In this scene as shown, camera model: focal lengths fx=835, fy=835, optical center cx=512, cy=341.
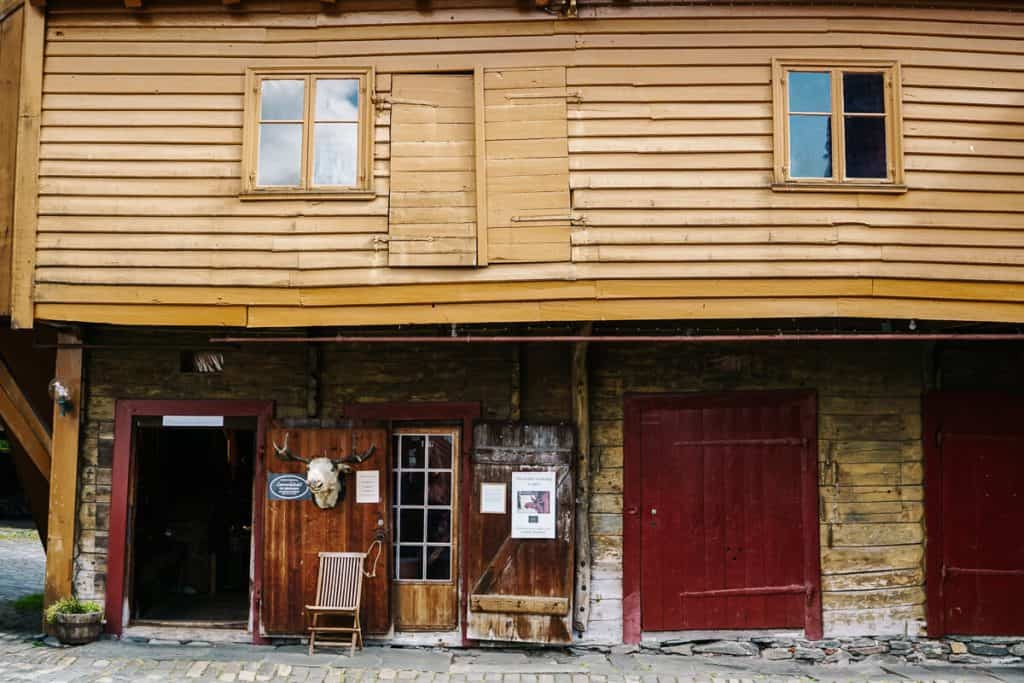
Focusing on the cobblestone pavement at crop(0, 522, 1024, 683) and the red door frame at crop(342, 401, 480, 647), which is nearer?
the cobblestone pavement at crop(0, 522, 1024, 683)

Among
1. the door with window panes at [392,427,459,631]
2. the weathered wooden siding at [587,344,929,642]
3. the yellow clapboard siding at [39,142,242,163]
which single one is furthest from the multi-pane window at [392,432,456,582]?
the yellow clapboard siding at [39,142,242,163]

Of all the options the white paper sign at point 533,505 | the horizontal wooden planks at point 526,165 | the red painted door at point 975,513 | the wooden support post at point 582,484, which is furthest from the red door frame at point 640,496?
the horizontal wooden planks at point 526,165

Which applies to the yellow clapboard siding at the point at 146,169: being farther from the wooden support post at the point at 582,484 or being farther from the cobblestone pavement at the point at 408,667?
the cobblestone pavement at the point at 408,667

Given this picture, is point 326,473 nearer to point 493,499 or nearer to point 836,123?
point 493,499

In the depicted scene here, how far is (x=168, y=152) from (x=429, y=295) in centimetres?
297

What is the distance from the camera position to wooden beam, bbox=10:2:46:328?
812cm

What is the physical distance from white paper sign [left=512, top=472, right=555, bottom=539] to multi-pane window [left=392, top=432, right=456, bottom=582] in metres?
0.72

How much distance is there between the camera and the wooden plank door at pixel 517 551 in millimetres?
8391

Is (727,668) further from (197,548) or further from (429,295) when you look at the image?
(197,548)

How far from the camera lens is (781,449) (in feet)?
28.7

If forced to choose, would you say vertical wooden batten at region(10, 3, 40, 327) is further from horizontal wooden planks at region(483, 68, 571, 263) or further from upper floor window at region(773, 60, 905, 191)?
upper floor window at region(773, 60, 905, 191)

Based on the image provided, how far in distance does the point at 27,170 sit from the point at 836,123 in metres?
7.91

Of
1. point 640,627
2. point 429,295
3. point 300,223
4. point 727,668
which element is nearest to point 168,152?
point 300,223

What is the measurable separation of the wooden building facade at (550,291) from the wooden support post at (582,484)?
0.14 feet
